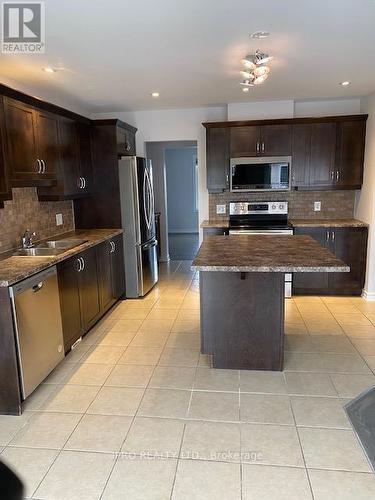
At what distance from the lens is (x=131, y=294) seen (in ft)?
15.4

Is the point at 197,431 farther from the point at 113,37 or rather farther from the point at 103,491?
the point at 113,37

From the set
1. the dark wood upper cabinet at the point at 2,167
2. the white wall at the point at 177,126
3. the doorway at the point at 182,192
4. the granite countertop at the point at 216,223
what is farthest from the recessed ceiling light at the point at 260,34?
the doorway at the point at 182,192

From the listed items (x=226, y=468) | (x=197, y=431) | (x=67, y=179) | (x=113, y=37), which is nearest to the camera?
(x=226, y=468)

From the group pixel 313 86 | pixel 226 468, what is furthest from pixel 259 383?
pixel 313 86

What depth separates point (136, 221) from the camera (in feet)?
14.8

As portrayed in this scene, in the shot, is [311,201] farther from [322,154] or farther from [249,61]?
[249,61]

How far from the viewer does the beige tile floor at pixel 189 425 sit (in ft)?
5.84

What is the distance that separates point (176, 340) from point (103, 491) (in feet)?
5.64

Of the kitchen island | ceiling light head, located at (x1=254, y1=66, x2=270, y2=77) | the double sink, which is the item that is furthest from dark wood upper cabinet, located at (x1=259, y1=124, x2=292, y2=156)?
the double sink

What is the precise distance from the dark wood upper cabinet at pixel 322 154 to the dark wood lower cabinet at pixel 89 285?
261 cm

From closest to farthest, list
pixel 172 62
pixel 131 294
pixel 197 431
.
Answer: pixel 197 431 < pixel 172 62 < pixel 131 294

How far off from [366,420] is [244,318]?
3.86 ft

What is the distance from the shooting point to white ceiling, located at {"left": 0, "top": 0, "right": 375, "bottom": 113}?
209 centimetres

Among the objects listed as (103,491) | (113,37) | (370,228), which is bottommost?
(103,491)
